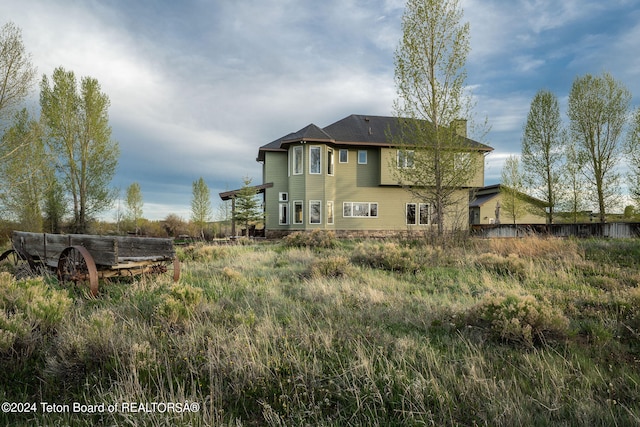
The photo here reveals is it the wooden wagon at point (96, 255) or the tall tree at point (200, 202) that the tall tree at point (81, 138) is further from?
the wooden wagon at point (96, 255)

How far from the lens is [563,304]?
5.45m

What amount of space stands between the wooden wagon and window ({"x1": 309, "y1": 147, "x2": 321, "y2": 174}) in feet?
55.2

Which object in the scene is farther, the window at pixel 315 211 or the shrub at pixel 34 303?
the window at pixel 315 211

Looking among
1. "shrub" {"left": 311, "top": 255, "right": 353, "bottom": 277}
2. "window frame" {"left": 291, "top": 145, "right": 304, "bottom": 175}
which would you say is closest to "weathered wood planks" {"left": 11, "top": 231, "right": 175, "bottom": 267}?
"shrub" {"left": 311, "top": 255, "right": 353, "bottom": 277}

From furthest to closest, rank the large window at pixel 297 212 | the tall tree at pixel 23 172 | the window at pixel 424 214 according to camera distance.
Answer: the window at pixel 424 214
the large window at pixel 297 212
the tall tree at pixel 23 172

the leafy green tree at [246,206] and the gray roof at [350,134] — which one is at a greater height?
the gray roof at [350,134]

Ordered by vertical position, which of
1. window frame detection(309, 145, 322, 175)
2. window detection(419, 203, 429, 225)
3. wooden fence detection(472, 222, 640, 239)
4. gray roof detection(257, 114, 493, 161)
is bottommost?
wooden fence detection(472, 222, 640, 239)

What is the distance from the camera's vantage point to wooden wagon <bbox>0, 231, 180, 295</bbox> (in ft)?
20.1

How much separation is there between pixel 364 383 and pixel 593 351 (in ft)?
9.34

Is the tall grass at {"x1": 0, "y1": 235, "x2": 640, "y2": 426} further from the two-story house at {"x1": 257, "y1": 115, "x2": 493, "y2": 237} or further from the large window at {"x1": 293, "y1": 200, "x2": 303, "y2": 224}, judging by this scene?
the large window at {"x1": 293, "y1": 200, "x2": 303, "y2": 224}

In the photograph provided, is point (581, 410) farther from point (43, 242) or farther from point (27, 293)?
point (43, 242)

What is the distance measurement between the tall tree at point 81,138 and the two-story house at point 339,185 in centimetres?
1329

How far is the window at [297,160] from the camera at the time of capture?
24188 millimetres

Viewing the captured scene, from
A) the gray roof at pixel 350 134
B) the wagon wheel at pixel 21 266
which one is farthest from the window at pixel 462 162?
the wagon wheel at pixel 21 266
